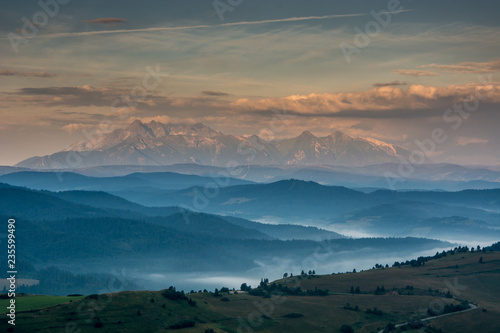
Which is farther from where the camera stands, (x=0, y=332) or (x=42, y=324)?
(x=42, y=324)

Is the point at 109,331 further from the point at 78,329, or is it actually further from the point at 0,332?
the point at 0,332

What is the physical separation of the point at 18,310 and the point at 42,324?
1452 centimetres

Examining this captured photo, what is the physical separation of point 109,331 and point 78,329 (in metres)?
9.58

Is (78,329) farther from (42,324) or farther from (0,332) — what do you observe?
(0,332)

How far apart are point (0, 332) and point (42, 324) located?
51.3 ft

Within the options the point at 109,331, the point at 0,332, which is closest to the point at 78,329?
the point at 109,331

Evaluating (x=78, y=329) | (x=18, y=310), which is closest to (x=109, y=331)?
(x=78, y=329)

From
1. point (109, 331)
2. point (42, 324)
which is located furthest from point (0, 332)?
point (109, 331)

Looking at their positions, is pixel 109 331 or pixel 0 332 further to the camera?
pixel 109 331

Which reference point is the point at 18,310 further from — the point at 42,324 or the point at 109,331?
the point at 109,331

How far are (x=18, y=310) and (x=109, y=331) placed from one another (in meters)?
28.0

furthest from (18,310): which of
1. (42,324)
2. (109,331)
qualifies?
(109,331)

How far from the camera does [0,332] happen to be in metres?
175

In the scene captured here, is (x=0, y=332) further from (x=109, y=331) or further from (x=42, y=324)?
(x=109, y=331)
